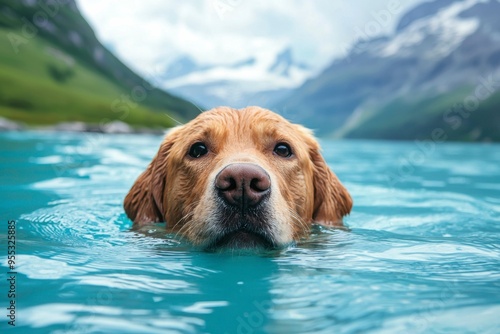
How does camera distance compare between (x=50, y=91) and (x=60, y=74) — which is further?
(x=60, y=74)

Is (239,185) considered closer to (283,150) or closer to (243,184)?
(243,184)

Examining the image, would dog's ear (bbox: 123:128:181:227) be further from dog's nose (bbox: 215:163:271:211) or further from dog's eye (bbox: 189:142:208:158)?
dog's nose (bbox: 215:163:271:211)

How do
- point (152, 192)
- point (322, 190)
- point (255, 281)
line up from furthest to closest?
1. point (322, 190)
2. point (152, 192)
3. point (255, 281)

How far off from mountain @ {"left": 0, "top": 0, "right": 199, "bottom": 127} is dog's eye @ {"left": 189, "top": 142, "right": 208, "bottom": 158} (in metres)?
82.0

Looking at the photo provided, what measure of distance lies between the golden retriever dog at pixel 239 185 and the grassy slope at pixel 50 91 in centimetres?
8205

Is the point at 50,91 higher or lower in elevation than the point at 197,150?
higher

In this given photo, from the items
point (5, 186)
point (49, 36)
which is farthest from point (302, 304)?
point (49, 36)

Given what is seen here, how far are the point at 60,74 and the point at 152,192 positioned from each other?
159m

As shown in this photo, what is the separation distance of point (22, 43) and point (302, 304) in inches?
6616

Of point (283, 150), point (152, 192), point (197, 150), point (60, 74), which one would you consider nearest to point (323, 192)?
point (283, 150)

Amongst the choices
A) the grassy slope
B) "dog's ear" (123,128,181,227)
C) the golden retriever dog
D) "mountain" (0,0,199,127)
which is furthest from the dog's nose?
the grassy slope

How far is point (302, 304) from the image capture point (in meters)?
3.63

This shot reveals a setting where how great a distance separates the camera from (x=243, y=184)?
452cm

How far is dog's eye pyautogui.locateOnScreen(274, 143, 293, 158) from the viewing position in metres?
5.88
